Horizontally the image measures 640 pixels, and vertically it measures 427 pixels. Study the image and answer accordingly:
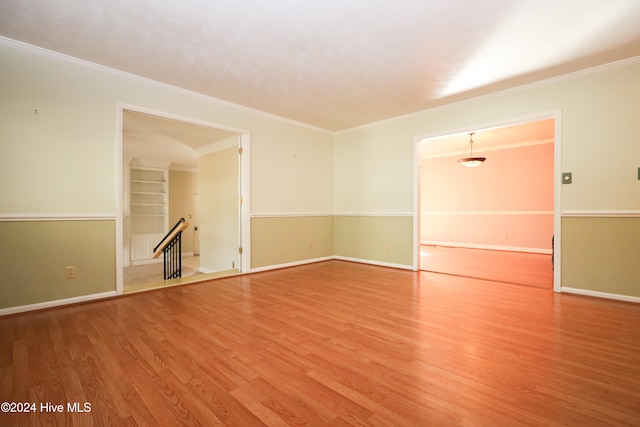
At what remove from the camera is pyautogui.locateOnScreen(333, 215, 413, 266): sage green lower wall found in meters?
4.80

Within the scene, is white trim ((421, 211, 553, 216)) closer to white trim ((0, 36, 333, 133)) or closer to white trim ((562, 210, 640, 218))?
white trim ((562, 210, 640, 218))

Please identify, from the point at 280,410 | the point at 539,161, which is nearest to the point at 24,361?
the point at 280,410

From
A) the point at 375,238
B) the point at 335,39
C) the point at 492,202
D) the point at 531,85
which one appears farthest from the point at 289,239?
the point at 492,202

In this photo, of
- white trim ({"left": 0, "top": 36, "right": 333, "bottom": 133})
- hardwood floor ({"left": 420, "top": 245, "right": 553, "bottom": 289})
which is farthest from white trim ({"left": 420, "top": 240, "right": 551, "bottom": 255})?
white trim ({"left": 0, "top": 36, "right": 333, "bottom": 133})

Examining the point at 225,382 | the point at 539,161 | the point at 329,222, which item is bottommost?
the point at 225,382

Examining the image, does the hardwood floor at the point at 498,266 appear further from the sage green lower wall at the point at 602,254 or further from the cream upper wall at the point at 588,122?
the cream upper wall at the point at 588,122

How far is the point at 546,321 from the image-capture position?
2520 mm

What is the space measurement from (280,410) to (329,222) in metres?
4.49

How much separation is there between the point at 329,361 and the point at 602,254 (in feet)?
11.2

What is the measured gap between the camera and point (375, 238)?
17.1ft

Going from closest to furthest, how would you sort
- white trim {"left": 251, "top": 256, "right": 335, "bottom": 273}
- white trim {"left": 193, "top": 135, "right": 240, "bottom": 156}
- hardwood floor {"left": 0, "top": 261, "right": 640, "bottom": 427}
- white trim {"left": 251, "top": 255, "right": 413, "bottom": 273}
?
1. hardwood floor {"left": 0, "top": 261, "right": 640, "bottom": 427}
2. white trim {"left": 251, "top": 256, "right": 335, "bottom": 273}
3. white trim {"left": 251, "top": 255, "right": 413, "bottom": 273}
4. white trim {"left": 193, "top": 135, "right": 240, "bottom": 156}

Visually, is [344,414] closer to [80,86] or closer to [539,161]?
[80,86]

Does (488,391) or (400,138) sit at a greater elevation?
(400,138)

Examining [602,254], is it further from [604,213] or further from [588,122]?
[588,122]
